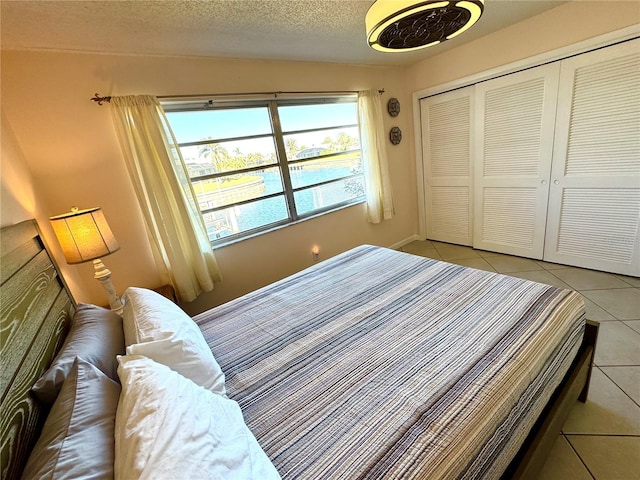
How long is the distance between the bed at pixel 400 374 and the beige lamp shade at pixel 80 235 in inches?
20.4

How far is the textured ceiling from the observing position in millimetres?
1445

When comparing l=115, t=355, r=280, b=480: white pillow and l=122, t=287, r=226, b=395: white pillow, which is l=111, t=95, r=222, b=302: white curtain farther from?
l=115, t=355, r=280, b=480: white pillow

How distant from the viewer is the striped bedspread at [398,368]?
31.1 inches

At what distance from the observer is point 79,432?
0.67 m

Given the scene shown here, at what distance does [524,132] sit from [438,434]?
121 inches

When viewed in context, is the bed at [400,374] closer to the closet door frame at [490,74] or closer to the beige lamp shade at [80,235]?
the beige lamp shade at [80,235]

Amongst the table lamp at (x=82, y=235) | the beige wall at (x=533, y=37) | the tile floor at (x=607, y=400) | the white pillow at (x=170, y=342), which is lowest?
the tile floor at (x=607, y=400)

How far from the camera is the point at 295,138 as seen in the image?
287 centimetres

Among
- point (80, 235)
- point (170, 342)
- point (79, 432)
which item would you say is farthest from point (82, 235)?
point (79, 432)

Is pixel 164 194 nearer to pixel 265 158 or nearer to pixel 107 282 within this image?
pixel 107 282

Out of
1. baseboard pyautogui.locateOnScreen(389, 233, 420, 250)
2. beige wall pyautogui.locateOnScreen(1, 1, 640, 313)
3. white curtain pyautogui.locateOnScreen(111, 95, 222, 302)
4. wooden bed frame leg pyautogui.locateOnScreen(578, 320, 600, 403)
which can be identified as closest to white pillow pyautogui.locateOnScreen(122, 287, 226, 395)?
beige wall pyautogui.locateOnScreen(1, 1, 640, 313)

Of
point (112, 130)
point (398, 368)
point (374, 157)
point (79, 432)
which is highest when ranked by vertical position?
point (112, 130)

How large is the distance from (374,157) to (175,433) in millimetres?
3109

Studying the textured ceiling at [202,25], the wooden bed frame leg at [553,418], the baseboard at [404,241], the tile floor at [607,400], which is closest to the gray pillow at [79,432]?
the wooden bed frame leg at [553,418]
